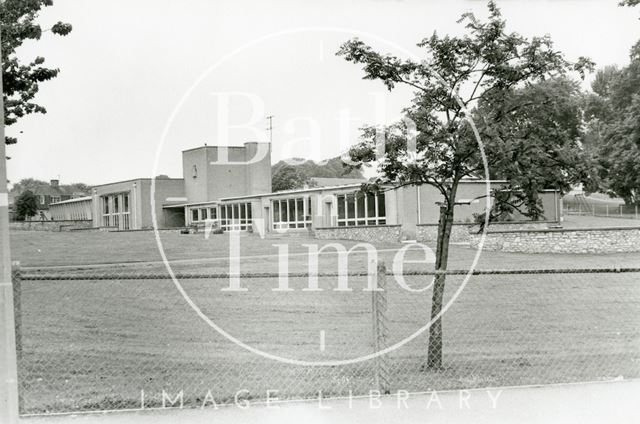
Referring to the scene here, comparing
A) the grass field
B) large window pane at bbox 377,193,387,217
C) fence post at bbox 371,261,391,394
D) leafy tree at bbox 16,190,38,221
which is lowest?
the grass field

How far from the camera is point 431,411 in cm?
748

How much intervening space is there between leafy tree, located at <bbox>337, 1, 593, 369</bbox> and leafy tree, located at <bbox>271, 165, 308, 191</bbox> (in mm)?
75122

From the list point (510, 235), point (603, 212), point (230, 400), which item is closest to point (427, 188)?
point (510, 235)

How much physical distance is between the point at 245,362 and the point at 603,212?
213 ft

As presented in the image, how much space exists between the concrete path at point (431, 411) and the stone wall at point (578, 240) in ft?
66.9

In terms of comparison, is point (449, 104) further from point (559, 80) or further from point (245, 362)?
point (245, 362)

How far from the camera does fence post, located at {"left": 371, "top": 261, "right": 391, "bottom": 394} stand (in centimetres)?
833

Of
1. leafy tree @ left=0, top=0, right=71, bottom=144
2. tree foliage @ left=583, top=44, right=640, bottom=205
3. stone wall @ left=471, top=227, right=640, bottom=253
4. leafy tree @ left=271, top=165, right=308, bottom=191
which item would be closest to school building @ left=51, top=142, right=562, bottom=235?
stone wall @ left=471, top=227, right=640, bottom=253

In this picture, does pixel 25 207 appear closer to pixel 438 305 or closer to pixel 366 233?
pixel 366 233

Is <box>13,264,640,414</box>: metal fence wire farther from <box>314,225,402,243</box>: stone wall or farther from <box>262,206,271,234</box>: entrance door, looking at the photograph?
<box>262,206,271,234</box>: entrance door

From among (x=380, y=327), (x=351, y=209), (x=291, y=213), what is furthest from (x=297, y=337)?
(x=291, y=213)

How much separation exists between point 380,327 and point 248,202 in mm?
43953

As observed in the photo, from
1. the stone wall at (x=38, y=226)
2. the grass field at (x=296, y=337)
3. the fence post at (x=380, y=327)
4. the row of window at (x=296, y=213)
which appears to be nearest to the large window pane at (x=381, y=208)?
the row of window at (x=296, y=213)

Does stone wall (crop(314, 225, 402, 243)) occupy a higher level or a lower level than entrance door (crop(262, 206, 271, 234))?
lower
